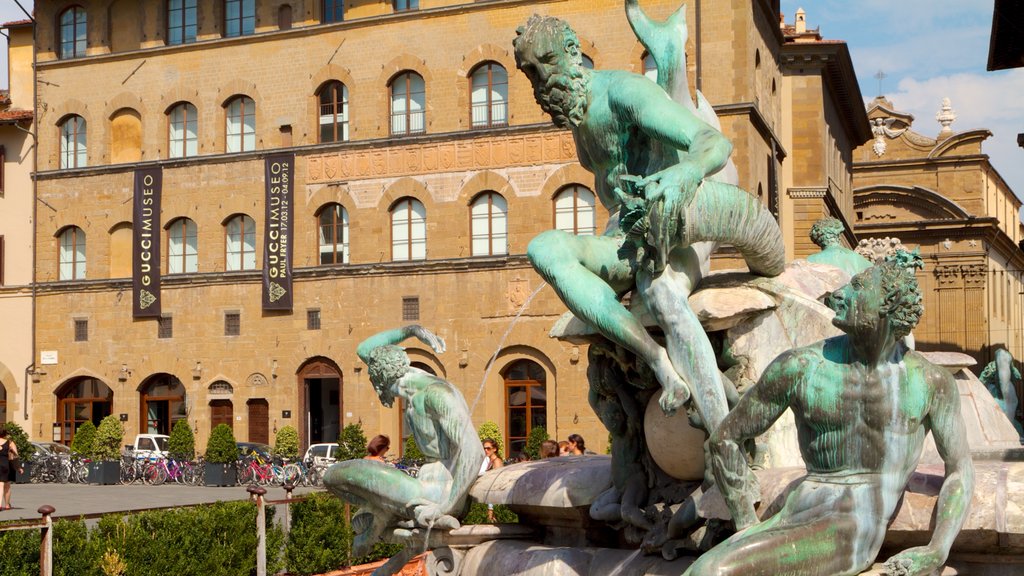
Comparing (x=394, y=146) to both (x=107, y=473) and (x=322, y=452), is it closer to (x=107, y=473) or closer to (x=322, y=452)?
(x=322, y=452)

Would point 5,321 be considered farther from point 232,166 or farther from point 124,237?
point 232,166

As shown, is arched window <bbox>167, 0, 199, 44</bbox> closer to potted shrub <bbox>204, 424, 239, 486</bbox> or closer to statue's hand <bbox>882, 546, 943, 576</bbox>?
potted shrub <bbox>204, 424, 239, 486</bbox>

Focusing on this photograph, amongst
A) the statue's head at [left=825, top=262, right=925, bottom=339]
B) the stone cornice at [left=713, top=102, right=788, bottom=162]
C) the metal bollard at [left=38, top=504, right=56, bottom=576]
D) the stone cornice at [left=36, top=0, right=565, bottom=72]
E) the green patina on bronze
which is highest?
the stone cornice at [left=36, top=0, right=565, bottom=72]

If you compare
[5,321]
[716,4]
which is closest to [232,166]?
[5,321]

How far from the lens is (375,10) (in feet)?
122

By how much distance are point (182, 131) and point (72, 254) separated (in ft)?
16.0

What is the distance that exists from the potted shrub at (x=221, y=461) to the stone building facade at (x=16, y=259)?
10.8m

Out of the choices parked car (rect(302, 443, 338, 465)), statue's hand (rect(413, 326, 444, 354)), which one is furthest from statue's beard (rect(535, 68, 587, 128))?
parked car (rect(302, 443, 338, 465))

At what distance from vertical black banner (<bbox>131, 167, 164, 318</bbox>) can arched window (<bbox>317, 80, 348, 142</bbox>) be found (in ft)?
15.7

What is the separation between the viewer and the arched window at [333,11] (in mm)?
37594

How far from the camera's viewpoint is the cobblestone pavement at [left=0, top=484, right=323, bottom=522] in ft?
77.4

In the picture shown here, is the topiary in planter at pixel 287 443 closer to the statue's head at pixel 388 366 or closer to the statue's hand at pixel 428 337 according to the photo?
the statue's hand at pixel 428 337

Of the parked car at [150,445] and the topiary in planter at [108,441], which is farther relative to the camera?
the parked car at [150,445]

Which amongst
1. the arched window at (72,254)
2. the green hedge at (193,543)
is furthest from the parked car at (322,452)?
the green hedge at (193,543)
